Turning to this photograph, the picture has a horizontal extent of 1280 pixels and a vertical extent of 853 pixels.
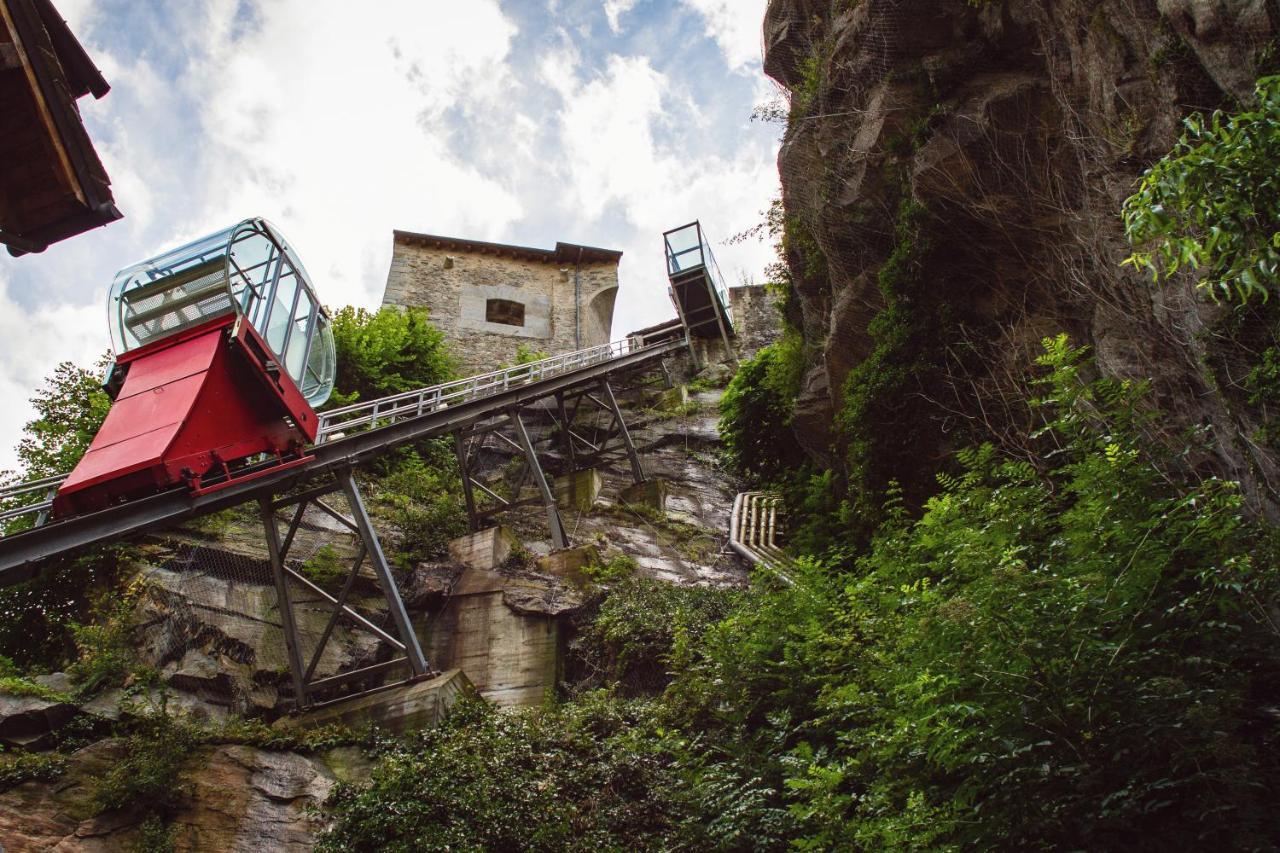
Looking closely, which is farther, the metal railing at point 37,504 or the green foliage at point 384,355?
the green foliage at point 384,355

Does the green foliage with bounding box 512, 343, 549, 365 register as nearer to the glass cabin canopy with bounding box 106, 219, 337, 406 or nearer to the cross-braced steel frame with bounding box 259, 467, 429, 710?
the glass cabin canopy with bounding box 106, 219, 337, 406

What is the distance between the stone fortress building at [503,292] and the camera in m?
24.3

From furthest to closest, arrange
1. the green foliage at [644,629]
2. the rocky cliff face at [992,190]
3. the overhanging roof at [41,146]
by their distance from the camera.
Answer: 1. the green foliage at [644,629]
2. the rocky cliff face at [992,190]
3. the overhanging roof at [41,146]

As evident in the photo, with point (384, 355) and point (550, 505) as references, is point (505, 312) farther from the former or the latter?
point (550, 505)

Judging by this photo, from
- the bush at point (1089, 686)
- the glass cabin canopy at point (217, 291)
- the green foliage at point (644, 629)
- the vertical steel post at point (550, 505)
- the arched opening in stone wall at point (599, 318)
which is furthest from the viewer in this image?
the arched opening in stone wall at point (599, 318)

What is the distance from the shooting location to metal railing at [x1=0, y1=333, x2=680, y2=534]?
26.3ft

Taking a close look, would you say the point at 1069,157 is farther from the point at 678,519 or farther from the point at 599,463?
the point at 599,463

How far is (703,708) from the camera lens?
7574 millimetres

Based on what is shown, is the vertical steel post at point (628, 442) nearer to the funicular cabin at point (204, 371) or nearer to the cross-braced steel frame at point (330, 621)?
the funicular cabin at point (204, 371)

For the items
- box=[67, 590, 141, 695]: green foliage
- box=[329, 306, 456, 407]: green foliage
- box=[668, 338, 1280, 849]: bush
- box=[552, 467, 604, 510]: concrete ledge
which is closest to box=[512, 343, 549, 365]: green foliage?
box=[329, 306, 456, 407]: green foliage

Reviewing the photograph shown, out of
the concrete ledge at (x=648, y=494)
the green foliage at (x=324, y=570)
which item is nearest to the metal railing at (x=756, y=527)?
the concrete ledge at (x=648, y=494)

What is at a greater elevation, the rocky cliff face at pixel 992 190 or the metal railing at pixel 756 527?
the rocky cliff face at pixel 992 190

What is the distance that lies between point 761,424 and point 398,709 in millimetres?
6933

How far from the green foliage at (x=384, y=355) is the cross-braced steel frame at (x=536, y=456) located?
2549 millimetres
